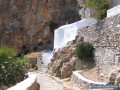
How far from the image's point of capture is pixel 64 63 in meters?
26.8

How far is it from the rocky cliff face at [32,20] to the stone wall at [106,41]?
2068 centimetres

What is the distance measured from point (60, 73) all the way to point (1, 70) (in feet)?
26.8

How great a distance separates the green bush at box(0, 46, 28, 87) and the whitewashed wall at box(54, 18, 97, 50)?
861 centimetres

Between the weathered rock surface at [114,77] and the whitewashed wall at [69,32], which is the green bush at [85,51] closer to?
the whitewashed wall at [69,32]

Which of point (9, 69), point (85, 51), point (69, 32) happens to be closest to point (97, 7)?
point (69, 32)

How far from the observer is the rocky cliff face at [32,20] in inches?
1791

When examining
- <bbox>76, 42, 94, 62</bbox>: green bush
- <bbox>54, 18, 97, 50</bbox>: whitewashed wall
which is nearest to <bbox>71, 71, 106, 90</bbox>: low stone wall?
<bbox>76, 42, 94, 62</bbox>: green bush

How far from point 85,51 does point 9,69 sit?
6.49 m

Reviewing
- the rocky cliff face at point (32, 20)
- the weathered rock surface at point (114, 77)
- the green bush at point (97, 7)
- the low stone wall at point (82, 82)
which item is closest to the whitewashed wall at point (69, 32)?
the green bush at point (97, 7)

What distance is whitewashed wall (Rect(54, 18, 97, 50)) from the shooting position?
1144 inches

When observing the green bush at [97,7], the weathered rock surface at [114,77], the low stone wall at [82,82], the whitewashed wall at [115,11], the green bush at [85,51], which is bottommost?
the low stone wall at [82,82]

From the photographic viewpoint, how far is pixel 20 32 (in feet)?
157

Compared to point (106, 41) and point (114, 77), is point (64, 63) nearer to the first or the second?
point (106, 41)

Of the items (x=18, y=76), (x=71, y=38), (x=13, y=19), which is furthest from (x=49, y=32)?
(x=18, y=76)
